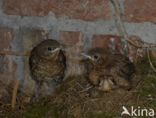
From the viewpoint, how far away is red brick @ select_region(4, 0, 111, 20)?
6.66 ft

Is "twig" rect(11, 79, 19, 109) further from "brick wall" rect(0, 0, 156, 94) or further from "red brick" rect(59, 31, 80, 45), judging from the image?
"red brick" rect(59, 31, 80, 45)

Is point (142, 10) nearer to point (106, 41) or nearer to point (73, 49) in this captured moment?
point (106, 41)

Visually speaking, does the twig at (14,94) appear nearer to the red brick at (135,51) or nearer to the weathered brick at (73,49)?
the weathered brick at (73,49)

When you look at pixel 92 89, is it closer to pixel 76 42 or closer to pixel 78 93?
pixel 78 93

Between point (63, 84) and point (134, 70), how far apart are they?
240 millimetres

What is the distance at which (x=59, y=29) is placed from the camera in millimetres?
2049

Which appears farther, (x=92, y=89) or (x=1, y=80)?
(x=1, y=80)

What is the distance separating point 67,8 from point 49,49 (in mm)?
150

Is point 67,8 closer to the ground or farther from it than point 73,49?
farther from it

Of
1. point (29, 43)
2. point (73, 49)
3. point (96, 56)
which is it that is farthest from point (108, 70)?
point (29, 43)

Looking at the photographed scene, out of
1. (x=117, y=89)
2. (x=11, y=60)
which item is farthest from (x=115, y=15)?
(x=11, y=60)

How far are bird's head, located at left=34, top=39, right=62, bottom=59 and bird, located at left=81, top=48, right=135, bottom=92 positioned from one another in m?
0.09

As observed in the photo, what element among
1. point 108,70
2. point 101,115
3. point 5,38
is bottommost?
point 101,115

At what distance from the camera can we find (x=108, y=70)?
1.97 m
